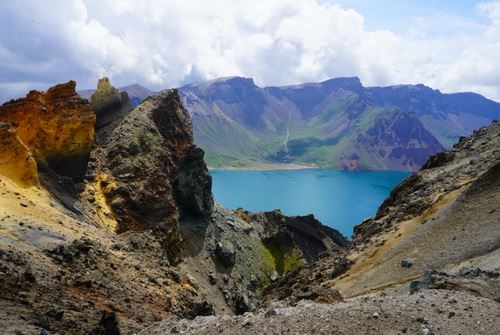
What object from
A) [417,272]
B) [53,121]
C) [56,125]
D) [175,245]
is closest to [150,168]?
[175,245]

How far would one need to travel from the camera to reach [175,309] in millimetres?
25953

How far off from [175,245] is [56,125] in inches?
767

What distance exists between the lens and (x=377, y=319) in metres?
15.2

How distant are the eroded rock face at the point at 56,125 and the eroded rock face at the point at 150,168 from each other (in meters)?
3.87

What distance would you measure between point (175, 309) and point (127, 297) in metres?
3.34

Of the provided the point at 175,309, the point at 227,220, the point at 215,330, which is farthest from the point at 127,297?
the point at 227,220

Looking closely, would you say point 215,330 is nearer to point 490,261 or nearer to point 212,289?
point 490,261

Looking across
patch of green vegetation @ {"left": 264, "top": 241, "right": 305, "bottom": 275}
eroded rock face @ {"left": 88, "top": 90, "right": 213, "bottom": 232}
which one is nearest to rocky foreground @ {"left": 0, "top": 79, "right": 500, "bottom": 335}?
eroded rock face @ {"left": 88, "top": 90, "right": 213, "bottom": 232}

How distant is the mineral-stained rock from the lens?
32.4 metres

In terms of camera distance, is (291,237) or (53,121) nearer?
(53,121)

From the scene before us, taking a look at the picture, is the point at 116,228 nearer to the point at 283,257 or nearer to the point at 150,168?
the point at 150,168

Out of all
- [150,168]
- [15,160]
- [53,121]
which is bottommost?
[15,160]

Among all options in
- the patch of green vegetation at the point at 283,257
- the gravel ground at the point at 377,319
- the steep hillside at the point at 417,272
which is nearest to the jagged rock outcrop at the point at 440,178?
the steep hillside at the point at 417,272

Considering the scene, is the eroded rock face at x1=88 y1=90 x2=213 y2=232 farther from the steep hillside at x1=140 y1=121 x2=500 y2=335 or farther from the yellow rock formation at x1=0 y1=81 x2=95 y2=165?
the steep hillside at x1=140 y1=121 x2=500 y2=335
